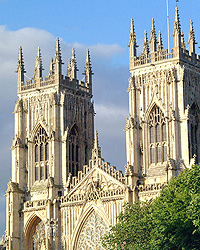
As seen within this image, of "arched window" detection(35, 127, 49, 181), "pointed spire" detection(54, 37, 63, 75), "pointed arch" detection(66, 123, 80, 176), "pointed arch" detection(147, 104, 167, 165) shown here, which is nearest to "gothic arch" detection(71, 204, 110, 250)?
"pointed arch" detection(66, 123, 80, 176)

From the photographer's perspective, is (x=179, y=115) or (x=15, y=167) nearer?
(x=179, y=115)

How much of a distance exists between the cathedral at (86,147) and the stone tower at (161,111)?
3.4 inches

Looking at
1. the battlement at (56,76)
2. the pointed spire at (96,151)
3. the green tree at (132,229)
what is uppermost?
the battlement at (56,76)

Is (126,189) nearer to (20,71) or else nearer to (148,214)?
(148,214)

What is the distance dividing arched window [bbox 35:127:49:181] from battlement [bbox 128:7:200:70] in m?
11.3

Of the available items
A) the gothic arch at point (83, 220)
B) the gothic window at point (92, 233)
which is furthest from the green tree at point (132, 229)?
the gothic arch at point (83, 220)

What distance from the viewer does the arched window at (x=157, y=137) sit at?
79.0m

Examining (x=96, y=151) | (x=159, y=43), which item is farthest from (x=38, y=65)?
(x=159, y=43)

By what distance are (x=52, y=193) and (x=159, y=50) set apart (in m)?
16.1

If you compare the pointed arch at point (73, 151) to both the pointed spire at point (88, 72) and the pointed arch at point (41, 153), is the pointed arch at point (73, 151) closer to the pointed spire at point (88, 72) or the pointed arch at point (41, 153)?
the pointed arch at point (41, 153)

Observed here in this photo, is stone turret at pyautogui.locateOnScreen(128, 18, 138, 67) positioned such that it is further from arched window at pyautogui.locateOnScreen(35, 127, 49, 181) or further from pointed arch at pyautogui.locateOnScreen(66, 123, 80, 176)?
arched window at pyautogui.locateOnScreen(35, 127, 49, 181)

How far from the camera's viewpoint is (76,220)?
8206 centimetres

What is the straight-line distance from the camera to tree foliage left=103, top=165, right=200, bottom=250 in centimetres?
6378

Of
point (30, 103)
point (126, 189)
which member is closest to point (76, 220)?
point (126, 189)
